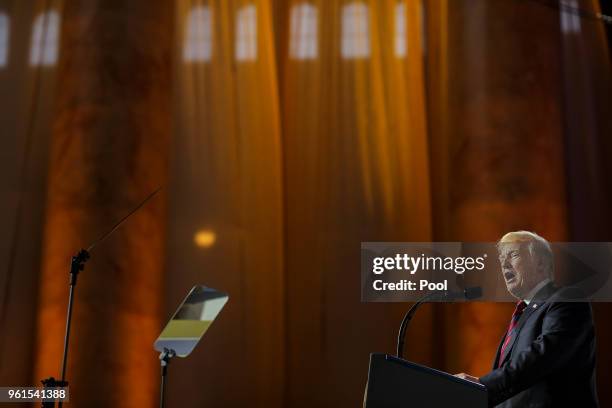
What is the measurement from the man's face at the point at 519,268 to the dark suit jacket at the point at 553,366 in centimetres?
18

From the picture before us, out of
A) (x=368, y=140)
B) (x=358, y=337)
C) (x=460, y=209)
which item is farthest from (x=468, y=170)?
(x=358, y=337)

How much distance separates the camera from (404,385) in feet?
8.90

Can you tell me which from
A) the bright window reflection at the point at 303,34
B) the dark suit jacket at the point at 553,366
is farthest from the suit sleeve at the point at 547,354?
the bright window reflection at the point at 303,34

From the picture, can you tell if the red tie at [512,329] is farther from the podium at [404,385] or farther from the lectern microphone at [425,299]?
the podium at [404,385]

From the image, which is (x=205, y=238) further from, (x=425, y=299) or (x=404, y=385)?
(x=404, y=385)

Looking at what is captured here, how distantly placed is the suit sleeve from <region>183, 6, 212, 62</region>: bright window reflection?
4.79 metres

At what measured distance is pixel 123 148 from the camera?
625 centimetres

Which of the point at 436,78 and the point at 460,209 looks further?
the point at 436,78

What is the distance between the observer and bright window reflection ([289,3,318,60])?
23.4 ft

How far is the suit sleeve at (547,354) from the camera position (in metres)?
3.02

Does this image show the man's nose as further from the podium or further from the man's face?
the podium

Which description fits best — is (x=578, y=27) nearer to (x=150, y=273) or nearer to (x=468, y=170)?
(x=468, y=170)

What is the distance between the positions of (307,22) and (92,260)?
2.88 m

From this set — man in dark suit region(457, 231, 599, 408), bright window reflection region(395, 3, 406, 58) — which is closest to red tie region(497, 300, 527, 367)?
man in dark suit region(457, 231, 599, 408)
